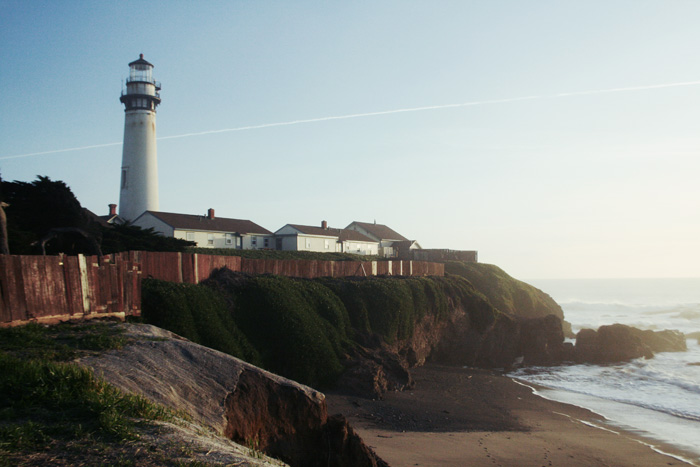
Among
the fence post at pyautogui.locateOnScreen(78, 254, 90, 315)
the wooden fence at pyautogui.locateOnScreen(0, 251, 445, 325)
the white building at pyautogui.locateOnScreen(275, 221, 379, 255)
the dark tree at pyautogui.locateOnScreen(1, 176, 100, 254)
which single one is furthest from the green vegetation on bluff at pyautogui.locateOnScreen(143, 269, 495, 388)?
the white building at pyautogui.locateOnScreen(275, 221, 379, 255)

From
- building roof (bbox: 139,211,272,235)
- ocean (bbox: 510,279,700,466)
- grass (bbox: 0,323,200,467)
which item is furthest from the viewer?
building roof (bbox: 139,211,272,235)

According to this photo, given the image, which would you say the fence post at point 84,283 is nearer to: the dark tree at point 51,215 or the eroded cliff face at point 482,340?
the dark tree at point 51,215

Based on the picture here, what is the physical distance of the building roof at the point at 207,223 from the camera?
5012 cm

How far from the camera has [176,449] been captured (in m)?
5.37

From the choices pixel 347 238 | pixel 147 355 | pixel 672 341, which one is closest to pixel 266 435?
pixel 147 355

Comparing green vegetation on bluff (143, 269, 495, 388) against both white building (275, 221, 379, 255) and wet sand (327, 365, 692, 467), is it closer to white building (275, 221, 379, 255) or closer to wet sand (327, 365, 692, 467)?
wet sand (327, 365, 692, 467)

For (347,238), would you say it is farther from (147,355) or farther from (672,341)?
(147,355)

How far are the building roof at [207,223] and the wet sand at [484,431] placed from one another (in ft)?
114

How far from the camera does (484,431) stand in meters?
15.9

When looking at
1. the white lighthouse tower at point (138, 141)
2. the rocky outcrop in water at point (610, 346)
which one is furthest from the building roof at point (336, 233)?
the rocky outcrop in water at point (610, 346)

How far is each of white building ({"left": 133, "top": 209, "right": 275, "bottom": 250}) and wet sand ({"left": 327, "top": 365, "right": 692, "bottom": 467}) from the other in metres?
33.6

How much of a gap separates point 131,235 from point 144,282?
10918 mm

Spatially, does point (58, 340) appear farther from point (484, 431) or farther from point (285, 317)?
point (484, 431)

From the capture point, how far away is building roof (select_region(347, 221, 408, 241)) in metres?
75.2
